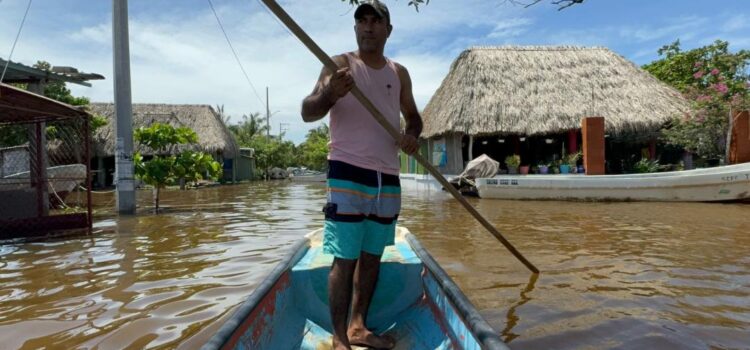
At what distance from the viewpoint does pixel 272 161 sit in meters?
33.1

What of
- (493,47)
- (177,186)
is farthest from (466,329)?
(177,186)

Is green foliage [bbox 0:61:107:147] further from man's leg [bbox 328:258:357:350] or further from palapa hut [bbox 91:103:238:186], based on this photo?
man's leg [bbox 328:258:357:350]

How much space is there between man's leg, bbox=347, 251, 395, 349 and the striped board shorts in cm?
6

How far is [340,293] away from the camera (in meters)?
1.94

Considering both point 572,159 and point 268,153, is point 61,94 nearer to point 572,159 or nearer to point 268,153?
point 268,153

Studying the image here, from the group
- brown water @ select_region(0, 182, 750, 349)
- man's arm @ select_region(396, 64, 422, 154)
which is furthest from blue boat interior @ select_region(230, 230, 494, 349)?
man's arm @ select_region(396, 64, 422, 154)

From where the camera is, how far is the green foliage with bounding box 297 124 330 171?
36.7 meters

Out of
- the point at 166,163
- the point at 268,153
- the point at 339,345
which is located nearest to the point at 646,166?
the point at 166,163

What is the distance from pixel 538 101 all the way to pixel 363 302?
45.4 feet

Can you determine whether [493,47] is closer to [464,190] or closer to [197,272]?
[464,190]

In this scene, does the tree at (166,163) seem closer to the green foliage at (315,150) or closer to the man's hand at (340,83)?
the man's hand at (340,83)

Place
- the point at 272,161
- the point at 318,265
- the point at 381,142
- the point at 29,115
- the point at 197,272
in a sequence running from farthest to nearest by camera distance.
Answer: the point at 272,161 < the point at 29,115 < the point at 197,272 < the point at 318,265 < the point at 381,142

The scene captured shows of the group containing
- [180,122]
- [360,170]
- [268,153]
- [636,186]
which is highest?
[180,122]

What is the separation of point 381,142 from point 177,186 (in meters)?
19.8
